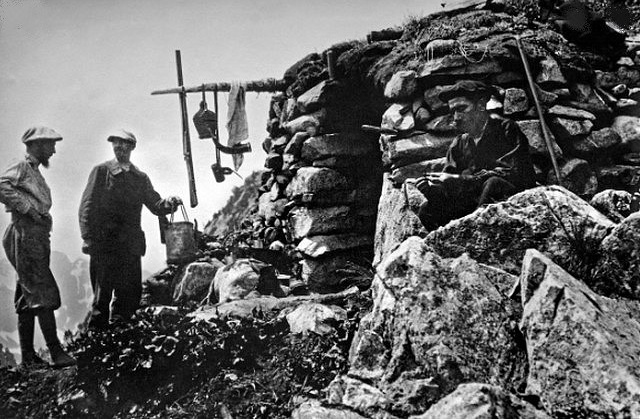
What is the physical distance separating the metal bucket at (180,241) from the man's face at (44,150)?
7.28 ft

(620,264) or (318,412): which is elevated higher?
(620,264)

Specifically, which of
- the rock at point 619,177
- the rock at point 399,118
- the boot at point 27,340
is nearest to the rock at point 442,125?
the rock at point 399,118

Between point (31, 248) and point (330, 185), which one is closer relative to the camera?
point (31, 248)

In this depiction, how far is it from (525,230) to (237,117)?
6700 mm

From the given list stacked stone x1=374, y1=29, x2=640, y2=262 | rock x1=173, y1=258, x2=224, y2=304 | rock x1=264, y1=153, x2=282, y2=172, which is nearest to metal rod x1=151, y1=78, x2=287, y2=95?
rock x1=264, y1=153, x2=282, y2=172

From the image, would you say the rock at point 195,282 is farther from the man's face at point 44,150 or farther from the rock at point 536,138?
the rock at point 536,138

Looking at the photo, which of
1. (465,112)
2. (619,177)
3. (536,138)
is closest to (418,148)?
(465,112)

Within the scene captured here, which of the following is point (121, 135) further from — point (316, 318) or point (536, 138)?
point (536, 138)

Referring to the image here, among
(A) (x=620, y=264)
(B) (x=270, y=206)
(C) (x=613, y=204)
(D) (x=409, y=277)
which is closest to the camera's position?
(A) (x=620, y=264)

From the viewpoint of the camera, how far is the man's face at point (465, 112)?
6328 mm

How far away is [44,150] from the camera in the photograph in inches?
228

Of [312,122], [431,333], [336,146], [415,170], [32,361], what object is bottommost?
[32,361]

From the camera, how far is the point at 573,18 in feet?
23.5

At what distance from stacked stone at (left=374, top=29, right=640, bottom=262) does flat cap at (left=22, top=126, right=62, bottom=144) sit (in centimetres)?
420
